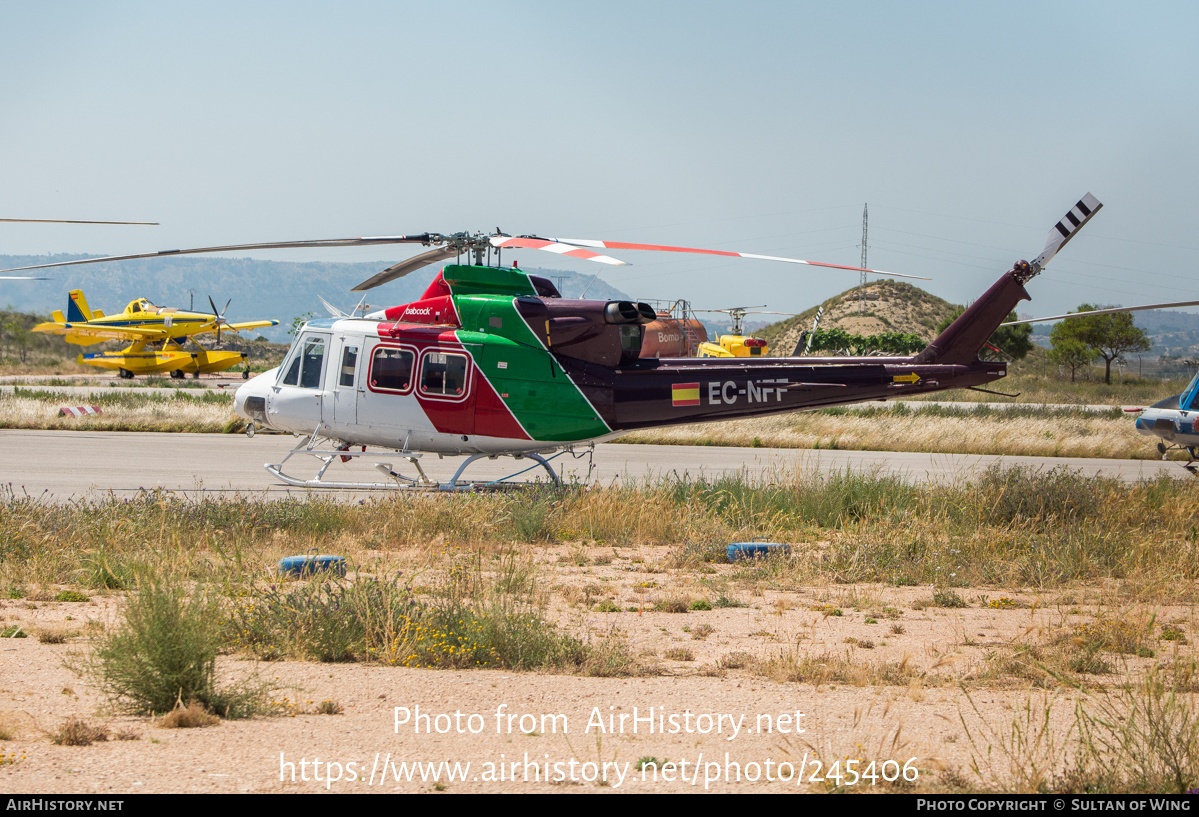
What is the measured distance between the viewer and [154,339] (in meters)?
54.4

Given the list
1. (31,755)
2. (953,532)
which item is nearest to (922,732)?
(31,755)

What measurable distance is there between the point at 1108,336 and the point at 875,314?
28.7m

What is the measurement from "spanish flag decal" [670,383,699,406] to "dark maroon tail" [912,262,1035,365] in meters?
3.51

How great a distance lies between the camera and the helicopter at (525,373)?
13516 millimetres

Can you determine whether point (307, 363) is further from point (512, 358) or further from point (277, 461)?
point (277, 461)

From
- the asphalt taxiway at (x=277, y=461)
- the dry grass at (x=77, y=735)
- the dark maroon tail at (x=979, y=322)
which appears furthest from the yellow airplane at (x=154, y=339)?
the dry grass at (x=77, y=735)

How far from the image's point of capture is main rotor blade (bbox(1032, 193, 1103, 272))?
1319 cm

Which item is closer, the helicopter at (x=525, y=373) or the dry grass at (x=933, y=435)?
the helicopter at (x=525, y=373)

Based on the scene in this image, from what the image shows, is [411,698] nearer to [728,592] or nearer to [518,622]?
[518,622]

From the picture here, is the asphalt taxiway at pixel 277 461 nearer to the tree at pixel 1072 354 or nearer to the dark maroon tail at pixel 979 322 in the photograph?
the dark maroon tail at pixel 979 322

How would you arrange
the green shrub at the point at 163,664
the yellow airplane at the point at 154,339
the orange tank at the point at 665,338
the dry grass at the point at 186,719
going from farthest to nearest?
the yellow airplane at the point at 154,339
the orange tank at the point at 665,338
the green shrub at the point at 163,664
the dry grass at the point at 186,719

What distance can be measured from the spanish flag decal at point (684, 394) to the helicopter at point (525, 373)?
17mm

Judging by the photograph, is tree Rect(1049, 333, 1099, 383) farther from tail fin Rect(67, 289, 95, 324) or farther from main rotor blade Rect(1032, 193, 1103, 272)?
tail fin Rect(67, 289, 95, 324)

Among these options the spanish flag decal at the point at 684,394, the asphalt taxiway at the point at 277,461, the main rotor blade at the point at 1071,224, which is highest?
the main rotor blade at the point at 1071,224
